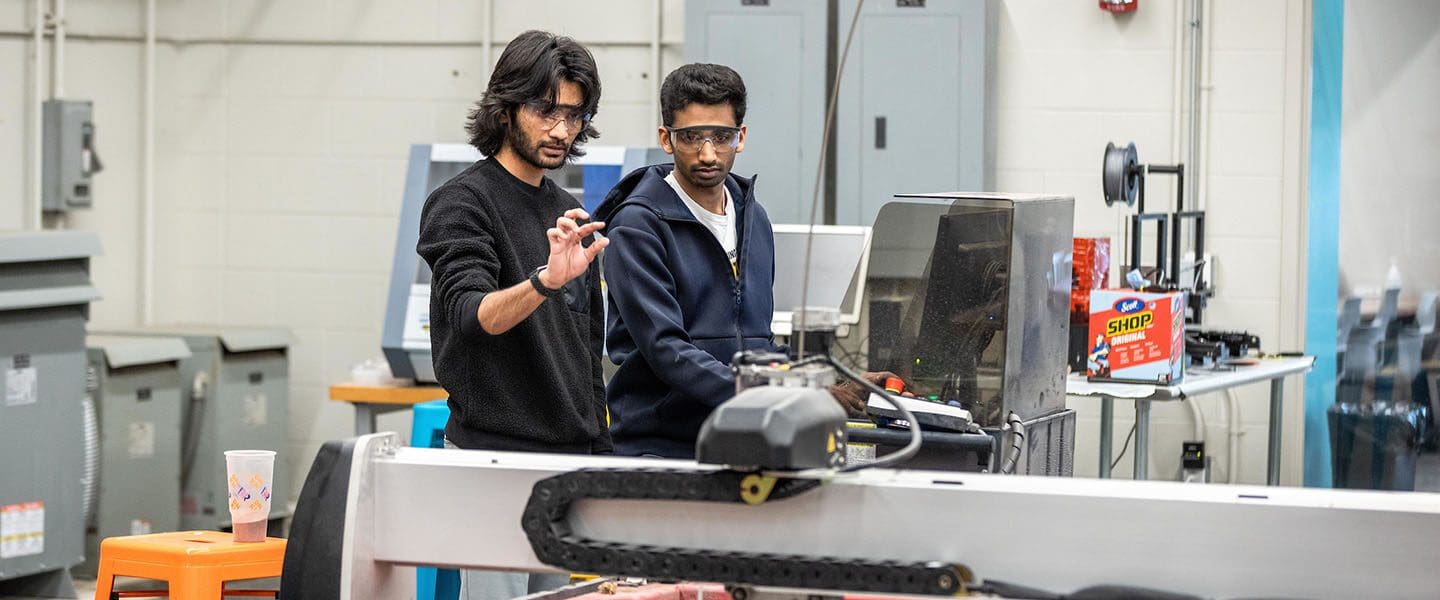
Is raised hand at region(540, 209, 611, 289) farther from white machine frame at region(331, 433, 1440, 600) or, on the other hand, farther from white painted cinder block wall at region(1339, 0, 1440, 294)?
white painted cinder block wall at region(1339, 0, 1440, 294)

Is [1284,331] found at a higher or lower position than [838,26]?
lower

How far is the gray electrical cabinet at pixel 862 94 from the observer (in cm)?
482

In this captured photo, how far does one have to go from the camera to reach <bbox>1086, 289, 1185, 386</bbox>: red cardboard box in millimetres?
3658

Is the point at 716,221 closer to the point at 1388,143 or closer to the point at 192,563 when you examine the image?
the point at 192,563

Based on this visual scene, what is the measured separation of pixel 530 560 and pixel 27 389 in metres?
3.21

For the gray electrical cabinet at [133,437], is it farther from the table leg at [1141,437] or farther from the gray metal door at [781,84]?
the table leg at [1141,437]

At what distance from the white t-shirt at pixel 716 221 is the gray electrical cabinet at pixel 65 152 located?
130 inches

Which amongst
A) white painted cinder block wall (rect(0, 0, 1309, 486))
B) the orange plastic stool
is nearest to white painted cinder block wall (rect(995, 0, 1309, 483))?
white painted cinder block wall (rect(0, 0, 1309, 486))

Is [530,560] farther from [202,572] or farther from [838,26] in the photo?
[838,26]

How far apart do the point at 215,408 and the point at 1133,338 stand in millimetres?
2914

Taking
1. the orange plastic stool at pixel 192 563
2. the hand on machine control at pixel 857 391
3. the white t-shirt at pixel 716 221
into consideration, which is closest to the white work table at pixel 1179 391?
the hand on machine control at pixel 857 391

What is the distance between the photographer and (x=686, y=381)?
2.36m

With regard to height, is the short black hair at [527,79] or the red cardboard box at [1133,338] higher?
the short black hair at [527,79]

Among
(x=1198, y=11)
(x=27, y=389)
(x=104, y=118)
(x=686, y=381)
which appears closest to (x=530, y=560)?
(x=686, y=381)
